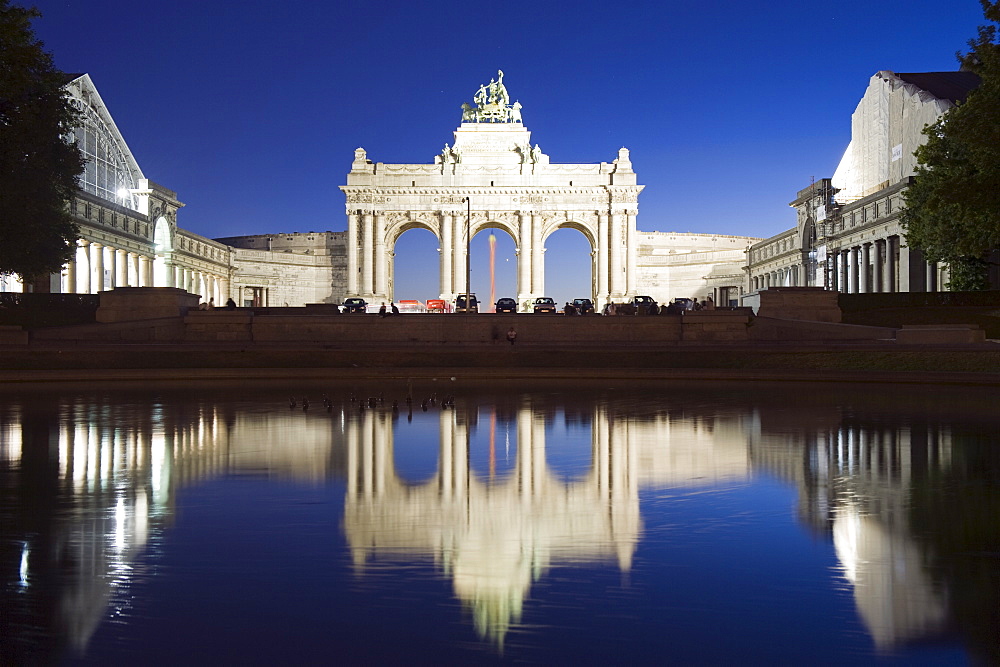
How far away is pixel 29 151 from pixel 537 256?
6485 centimetres

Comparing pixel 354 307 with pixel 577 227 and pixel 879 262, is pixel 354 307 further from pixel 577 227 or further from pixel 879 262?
pixel 577 227

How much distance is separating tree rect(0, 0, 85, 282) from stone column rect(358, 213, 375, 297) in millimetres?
55155

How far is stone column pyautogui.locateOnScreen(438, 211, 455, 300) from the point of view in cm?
10100

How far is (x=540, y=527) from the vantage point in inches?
358

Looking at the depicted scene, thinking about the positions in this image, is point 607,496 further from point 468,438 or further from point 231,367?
point 231,367

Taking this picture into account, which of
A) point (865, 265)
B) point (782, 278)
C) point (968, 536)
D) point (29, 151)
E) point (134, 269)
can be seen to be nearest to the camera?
point (968, 536)

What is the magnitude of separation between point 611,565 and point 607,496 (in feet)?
9.36

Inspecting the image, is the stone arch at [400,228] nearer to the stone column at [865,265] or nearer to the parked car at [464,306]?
the parked car at [464,306]

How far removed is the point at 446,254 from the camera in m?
102

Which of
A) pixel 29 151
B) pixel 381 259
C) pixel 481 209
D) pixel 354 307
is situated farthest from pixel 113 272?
pixel 29 151

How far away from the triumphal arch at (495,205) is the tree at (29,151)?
5615 cm

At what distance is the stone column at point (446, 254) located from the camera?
10100 cm

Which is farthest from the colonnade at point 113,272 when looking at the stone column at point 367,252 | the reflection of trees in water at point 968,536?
the reflection of trees in water at point 968,536

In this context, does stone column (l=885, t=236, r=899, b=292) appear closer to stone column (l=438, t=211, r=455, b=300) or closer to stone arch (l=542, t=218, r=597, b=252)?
stone arch (l=542, t=218, r=597, b=252)
